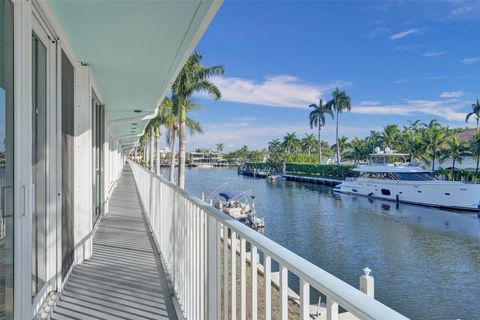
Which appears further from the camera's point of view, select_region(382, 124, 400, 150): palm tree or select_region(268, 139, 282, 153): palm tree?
select_region(268, 139, 282, 153): palm tree

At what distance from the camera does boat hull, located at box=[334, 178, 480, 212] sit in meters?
20.7

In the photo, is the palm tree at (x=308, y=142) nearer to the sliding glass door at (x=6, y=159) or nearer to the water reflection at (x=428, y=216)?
the water reflection at (x=428, y=216)

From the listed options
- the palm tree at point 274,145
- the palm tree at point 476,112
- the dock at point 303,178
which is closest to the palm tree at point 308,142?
the palm tree at point 274,145

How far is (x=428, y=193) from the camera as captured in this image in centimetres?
2211

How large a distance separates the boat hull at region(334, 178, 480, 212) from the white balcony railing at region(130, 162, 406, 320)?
2248 centimetres

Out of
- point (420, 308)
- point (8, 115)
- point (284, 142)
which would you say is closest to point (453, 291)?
point (420, 308)

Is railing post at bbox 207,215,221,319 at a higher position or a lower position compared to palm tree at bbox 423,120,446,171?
lower

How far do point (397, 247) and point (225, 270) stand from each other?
13878mm

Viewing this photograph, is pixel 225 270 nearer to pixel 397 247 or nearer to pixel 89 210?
pixel 89 210

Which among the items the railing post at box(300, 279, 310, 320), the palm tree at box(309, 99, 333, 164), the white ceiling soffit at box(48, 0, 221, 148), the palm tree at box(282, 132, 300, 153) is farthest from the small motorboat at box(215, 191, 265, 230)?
the palm tree at box(282, 132, 300, 153)

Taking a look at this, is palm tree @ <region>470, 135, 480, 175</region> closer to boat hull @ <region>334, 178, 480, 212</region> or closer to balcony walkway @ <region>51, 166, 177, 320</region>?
boat hull @ <region>334, 178, 480, 212</region>

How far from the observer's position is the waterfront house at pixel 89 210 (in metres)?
1.45

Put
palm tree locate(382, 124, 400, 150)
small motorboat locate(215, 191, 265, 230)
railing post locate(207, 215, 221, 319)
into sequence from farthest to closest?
palm tree locate(382, 124, 400, 150), small motorboat locate(215, 191, 265, 230), railing post locate(207, 215, 221, 319)

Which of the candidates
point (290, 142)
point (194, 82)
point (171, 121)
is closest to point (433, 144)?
point (171, 121)
